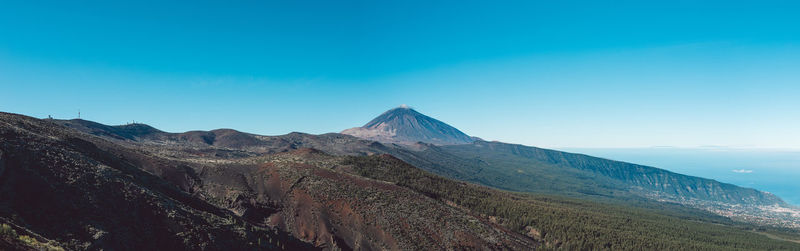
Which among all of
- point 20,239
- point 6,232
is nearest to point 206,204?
point 20,239

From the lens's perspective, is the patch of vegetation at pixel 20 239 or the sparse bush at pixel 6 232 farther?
the sparse bush at pixel 6 232

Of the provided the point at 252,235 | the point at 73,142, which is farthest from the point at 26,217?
the point at 73,142

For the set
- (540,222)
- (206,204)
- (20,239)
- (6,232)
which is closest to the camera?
(6,232)

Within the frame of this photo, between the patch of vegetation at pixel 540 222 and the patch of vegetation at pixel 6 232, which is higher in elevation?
the patch of vegetation at pixel 6 232

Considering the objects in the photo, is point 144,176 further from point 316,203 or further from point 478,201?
point 478,201

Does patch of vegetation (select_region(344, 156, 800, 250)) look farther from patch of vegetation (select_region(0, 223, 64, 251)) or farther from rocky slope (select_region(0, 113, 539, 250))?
patch of vegetation (select_region(0, 223, 64, 251))

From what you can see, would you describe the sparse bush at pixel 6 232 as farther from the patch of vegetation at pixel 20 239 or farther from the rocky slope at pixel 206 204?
the rocky slope at pixel 206 204

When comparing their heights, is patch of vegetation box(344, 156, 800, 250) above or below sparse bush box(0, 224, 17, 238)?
below

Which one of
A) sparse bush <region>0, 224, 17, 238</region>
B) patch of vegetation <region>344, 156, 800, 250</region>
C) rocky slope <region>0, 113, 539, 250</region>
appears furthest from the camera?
patch of vegetation <region>344, 156, 800, 250</region>

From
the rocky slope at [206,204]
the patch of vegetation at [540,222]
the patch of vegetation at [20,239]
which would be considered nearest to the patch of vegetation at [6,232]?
the patch of vegetation at [20,239]

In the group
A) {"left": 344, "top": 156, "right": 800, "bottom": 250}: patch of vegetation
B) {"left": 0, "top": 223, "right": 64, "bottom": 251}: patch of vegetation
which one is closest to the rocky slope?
{"left": 344, "top": 156, "right": 800, "bottom": 250}: patch of vegetation

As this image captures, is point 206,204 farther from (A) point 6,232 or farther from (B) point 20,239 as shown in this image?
(A) point 6,232
